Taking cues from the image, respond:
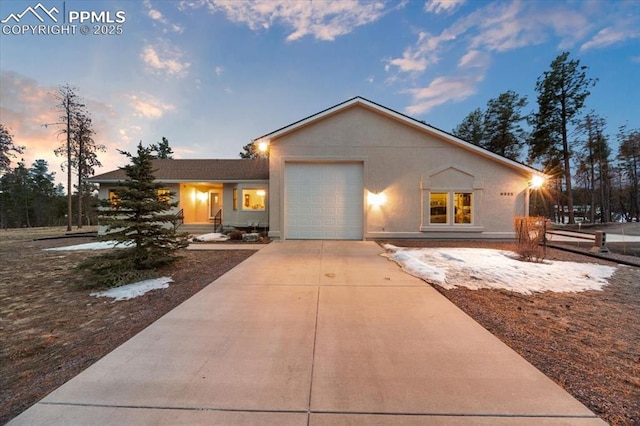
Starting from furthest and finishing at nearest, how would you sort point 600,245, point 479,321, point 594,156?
1. point 594,156
2. point 600,245
3. point 479,321

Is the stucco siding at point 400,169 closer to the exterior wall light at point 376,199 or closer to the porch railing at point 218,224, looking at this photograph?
the exterior wall light at point 376,199

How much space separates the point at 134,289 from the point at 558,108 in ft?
102

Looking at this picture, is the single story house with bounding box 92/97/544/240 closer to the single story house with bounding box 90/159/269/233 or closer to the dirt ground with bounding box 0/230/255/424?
the single story house with bounding box 90/159/269/233

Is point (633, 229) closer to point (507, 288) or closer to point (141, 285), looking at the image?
point (507, 288)

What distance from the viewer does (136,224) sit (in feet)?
19.2

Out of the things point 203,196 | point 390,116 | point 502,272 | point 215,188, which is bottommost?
point 502,272

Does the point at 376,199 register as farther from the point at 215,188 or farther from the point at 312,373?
the point at 215,188

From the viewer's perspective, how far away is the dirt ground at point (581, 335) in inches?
85.2

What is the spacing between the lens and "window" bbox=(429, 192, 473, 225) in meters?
Answer: 11.2

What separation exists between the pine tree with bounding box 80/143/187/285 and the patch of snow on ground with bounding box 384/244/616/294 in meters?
6.37

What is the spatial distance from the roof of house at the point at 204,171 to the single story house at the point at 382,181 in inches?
158

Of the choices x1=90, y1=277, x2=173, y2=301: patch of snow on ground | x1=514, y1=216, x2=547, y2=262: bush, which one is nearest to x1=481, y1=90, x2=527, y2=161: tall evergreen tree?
x1=514, y1=216, x2=547, y2=262: bush

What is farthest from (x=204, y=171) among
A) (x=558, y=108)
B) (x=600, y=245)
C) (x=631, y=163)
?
(x=631, y=163)

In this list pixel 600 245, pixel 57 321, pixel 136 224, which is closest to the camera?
pixel 57 321
